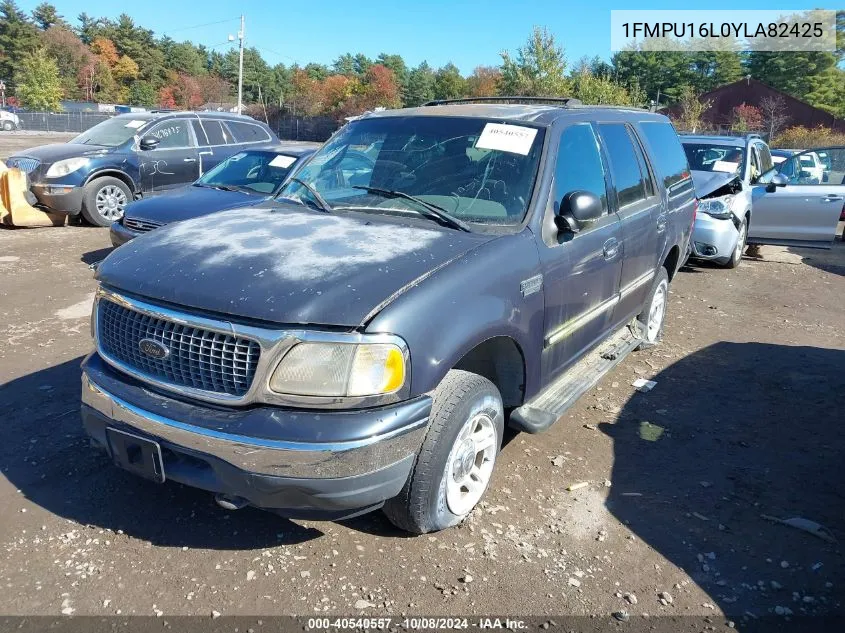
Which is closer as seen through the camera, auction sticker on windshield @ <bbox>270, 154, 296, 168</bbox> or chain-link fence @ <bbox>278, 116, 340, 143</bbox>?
auction sticker on windshield @ <bbox>270, 154, 296, 168</bbox>

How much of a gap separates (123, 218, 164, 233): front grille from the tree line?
31983 mm

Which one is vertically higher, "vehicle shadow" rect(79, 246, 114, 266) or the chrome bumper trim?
"vehicle shadow" rect(79, 246, 114, 266)

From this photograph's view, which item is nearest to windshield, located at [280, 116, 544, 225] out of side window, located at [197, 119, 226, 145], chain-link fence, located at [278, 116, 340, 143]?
side window, located at [197, 119, 226, 145]

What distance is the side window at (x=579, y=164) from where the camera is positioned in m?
3.77

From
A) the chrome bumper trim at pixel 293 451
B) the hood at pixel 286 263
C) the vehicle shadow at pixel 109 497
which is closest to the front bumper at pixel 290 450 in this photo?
the chrome bumper trim at pixel 293 451

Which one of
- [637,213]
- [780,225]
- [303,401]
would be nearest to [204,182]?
[637,213]

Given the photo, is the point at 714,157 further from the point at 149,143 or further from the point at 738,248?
the point at 149,143

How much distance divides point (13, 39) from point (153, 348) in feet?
342

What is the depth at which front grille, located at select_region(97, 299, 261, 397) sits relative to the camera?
259 centimetres

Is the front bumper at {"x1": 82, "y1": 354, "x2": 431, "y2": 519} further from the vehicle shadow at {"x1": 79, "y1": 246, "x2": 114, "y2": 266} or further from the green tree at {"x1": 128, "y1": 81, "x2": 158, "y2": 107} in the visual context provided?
the green tree at {"x1": 128, "y1": 81, "x2": 158, "y2": 107}

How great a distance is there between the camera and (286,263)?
2.88 meters

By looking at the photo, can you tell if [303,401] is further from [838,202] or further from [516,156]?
[838,202]

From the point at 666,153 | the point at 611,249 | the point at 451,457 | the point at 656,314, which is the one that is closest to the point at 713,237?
the point at 656,314

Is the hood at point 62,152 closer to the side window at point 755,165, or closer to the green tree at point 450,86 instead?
the side window at point 755,165
